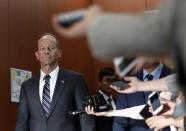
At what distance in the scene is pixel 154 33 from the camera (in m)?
0.99

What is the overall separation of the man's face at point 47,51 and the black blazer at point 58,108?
175mm

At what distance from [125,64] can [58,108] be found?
87.3 inches

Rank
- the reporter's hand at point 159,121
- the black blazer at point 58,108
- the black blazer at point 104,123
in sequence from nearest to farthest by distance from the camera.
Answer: the reporter's hand at point 159,121, the black blazer at point 58,108, the black blazer at point 104,123

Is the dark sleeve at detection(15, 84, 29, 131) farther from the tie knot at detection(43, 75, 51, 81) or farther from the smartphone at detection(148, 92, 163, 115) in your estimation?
the smartphone at detection(148, 92, 163, 115)

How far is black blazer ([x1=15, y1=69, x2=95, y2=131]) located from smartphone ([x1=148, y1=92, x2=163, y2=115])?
39.0 inches

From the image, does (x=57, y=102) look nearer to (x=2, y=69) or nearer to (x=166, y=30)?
(x=2, y=69)

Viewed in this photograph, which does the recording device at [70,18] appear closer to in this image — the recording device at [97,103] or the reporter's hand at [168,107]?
the reporter's hand at [168,107]

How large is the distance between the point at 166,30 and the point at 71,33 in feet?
1.09

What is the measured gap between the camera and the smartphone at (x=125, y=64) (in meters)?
1.23

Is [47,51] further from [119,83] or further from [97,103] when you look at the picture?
[119,83]

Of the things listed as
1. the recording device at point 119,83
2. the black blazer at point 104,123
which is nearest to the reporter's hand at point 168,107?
the recording device at point 119,83

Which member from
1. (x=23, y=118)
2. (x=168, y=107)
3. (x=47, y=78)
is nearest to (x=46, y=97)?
(x=47, y=78)

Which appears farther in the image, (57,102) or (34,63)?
(34,63)

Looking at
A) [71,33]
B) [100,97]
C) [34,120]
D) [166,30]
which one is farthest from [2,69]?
[166,30]
